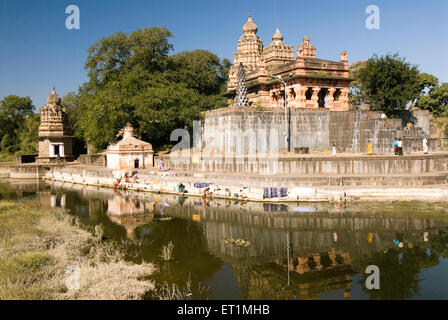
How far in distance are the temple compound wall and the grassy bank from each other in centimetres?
1294


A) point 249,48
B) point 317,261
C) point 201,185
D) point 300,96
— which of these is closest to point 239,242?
point 317,261

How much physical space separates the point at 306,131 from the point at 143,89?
1783cm

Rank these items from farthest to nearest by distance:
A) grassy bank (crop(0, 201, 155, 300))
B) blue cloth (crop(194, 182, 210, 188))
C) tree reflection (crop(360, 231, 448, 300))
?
1. blue cloth (crop(194, 182, 210, 188))
2. tree reflection (crop(360, 231, 448, 300))
3. grassy bank (crop(0, 201, 155, 300))

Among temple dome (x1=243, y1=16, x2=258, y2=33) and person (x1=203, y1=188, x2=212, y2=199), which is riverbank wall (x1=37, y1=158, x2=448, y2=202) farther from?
temple dome (x1=243, y1=16, x2=258, y2=33)

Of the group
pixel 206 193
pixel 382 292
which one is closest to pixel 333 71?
pixel 206 193

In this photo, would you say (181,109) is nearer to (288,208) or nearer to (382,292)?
(288,208)

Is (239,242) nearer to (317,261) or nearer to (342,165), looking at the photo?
(317,261)

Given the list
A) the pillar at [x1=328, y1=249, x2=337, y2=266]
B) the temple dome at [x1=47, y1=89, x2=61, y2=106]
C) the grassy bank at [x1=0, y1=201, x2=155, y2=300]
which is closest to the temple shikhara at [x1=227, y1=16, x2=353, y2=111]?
the pillar at [x1=328, y1=249, x2=337, y2=266]

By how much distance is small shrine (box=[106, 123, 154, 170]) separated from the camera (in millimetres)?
30094

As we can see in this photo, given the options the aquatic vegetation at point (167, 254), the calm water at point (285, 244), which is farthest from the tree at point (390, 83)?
the aquatic vegetation at point (167, 254)

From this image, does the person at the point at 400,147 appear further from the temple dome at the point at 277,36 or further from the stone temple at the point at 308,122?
the temple dome at the point at 277,36

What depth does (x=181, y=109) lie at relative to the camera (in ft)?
115

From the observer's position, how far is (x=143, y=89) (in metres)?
37.0
